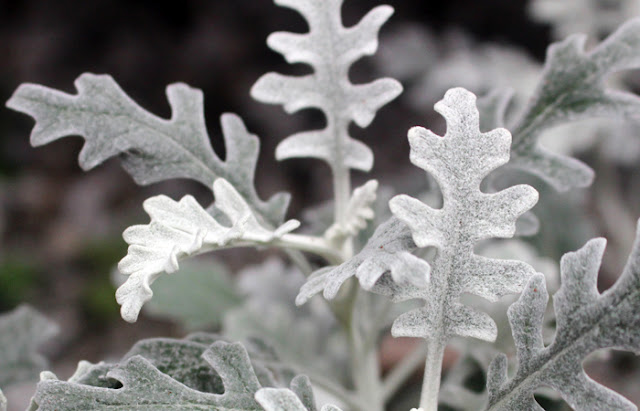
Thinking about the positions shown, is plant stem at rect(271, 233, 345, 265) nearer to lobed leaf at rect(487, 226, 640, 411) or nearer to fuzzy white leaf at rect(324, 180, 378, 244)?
fuzzy white leaf at rect(324, 180, 378, 244)

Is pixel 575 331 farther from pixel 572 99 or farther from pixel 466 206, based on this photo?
pixel 572 99

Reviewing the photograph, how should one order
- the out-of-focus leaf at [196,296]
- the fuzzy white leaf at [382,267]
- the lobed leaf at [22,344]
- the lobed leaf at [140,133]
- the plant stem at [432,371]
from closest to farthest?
the fuzzy white leaf at [382,267]
the plant stem at [432,371]
the lobed leaf at [140,133]
the lobed leaf at [22,344]
the out-of-focus leaf at [196,296]

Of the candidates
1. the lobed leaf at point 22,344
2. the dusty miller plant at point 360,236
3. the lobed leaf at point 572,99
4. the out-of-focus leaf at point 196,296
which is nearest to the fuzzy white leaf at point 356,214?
the dusty miller plant at point 360,236

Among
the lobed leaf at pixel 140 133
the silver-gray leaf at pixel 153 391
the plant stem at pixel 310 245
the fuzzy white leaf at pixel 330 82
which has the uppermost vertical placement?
the fuzzy white leaf at pixel 330 82

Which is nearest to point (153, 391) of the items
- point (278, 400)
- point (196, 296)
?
point (278, 400)

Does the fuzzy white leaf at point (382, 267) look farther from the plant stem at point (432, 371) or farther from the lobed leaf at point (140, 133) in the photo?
the lobed leaf at point (140, 133)

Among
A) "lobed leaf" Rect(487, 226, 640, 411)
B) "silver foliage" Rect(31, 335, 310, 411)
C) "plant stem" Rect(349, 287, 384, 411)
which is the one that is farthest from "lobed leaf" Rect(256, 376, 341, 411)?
"plant stem" Rect(349, 287, 384, 411)

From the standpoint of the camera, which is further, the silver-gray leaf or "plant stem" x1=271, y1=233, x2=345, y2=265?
"plant stem" x1=271, y1=233, x2=345, y2=265

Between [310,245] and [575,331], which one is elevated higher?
[310,245]
